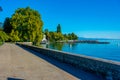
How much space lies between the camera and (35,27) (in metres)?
78.8

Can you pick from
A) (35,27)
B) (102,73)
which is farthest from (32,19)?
(102,73)

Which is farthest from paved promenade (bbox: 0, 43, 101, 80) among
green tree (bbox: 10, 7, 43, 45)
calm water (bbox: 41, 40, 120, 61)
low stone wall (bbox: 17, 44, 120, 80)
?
green tree (bbox: 10, 7, 43, 45)

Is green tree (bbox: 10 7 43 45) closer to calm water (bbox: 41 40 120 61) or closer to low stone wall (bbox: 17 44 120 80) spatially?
calm water (bbox: 41 40 120 61)

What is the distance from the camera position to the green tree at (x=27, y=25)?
7962 centimetres

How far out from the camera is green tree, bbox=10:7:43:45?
79.6 metres

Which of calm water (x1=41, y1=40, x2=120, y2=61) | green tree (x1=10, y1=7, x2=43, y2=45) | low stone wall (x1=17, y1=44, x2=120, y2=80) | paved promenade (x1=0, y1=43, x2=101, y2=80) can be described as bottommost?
calm water (x1=41, y1=40, x2=120, y2=61)

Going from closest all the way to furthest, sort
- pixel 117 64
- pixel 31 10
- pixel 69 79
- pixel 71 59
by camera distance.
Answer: pixel 117 64, pixel 69 79, pixel 71 59, pixel 31 10

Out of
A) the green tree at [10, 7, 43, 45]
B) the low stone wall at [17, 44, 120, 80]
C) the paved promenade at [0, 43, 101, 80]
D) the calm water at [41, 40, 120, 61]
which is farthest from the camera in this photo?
the green tree at [10, 7, 43, 45]

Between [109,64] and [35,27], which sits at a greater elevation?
[35,27]

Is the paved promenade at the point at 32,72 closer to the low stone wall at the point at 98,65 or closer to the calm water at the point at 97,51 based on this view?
the low stone wall at the point at 98,65

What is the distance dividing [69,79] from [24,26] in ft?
241

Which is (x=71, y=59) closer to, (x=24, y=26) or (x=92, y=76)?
(x=92, y=76)

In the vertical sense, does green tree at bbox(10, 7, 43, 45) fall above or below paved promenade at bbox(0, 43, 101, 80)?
above

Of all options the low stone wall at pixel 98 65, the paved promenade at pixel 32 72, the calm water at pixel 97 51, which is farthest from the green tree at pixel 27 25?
the low stone wall at pixel 98 65
